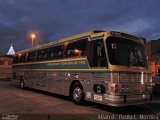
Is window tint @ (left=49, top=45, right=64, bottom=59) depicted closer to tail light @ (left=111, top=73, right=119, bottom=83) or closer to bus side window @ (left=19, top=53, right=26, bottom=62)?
tail light @ (left=111, top=73, right=119, bottom=83)

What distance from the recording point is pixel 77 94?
545 inches

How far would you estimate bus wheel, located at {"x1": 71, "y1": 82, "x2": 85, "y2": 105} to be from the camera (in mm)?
13531

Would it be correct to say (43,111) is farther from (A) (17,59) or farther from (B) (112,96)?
(A) (17,59)

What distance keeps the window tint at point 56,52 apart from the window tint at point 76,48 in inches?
32.2

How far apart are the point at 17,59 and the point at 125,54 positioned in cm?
1473

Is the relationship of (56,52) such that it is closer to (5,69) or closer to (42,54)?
(42,54)

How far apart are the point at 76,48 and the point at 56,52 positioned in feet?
8.24

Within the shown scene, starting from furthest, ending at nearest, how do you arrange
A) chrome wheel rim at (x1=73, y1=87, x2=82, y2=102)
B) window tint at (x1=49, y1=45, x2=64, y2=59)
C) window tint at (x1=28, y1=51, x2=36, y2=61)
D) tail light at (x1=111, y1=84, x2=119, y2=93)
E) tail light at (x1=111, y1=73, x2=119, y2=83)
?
window tint at (x1=28, y1=51, x2=36, y2=61)
window tint at (x1=49, y1=45, x2=64, y2=59)
chrome wheel rim at (x1=73, y1=87, x2=82, y2=102)
tail light at (x1=111, y1=73, x2=119, y2=83)
tail light at (x1=111, y1=84, x2=119, y2=93)

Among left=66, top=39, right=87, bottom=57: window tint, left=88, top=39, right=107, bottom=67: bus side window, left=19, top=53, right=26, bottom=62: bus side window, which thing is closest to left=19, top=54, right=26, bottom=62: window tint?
left=19, top=53, right=26, bottom=62: bus side window

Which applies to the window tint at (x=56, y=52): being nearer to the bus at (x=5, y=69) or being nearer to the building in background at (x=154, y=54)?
the bus at (x=5, y=69)

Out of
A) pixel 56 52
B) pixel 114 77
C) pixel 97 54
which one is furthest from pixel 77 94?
pixel 56 52

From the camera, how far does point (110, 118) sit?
34.9 ft

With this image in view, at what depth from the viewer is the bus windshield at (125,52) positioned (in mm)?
11742

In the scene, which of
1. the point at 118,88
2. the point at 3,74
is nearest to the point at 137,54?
the point at 118,88
